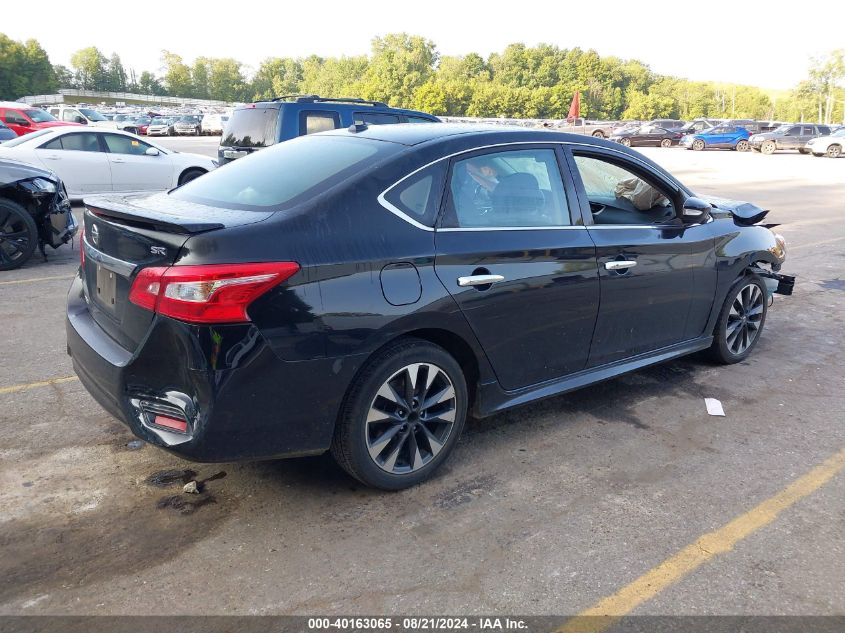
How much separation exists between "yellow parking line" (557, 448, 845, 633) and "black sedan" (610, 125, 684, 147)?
136 feet

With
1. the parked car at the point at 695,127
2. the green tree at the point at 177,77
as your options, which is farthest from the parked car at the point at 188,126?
the green tree at the point at 177,77

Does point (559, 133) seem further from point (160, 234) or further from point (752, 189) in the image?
point (752, 189)

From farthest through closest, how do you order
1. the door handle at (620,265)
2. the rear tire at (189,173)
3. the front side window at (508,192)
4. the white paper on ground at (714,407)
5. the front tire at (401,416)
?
the rear tire at (189,173) < the white paper on ground at (714,407) < the door handle at (620,265) < the front side window at (508,192) < the front tire at (401,416)

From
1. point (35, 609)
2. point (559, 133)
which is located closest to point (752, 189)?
point (559, 133)

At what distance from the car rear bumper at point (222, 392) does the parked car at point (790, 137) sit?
41.9 meters

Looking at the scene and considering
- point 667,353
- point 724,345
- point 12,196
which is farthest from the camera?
point 12,196

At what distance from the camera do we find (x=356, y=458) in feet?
11.0

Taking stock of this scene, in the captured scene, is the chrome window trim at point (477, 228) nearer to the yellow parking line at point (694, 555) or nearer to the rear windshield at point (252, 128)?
the yellow parking line at point (694, 555)

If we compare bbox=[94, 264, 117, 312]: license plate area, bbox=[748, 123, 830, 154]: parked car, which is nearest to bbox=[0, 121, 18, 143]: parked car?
bbox=[94, 264, 117, 312]: license plate area

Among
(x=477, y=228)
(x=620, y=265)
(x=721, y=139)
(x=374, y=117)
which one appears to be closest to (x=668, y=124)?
(x=721, y=139)

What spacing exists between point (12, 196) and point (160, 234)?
20.2ft

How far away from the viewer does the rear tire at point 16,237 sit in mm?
8109

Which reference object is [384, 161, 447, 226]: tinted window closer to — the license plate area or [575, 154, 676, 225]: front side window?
[575, 154, 676, 225]: front side window

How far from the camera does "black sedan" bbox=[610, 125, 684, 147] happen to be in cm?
4281
